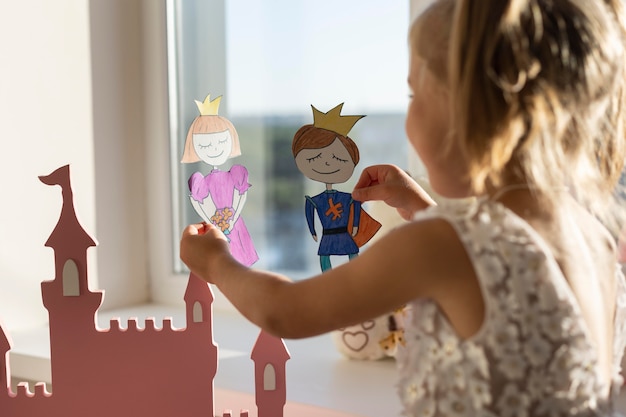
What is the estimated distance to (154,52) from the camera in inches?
54.6

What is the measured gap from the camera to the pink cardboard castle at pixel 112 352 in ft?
2.84

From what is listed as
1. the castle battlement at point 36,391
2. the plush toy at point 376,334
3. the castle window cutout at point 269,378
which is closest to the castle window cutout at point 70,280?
the castle battlement at point 36,391

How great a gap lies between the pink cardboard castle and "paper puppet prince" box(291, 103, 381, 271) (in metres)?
0.15

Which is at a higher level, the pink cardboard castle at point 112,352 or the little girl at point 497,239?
the little girl at point 497,239

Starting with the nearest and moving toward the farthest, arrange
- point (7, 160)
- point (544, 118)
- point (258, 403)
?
1. point (544, 118)
2. point (258, 403)
3. point (7, 160)

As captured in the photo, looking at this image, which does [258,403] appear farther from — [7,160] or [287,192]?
[7,160]

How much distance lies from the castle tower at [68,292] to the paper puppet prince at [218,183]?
131mm

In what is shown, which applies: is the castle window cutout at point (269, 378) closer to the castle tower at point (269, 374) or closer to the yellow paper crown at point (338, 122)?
the castle tower at point (269, 374)

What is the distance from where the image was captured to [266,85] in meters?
1.36

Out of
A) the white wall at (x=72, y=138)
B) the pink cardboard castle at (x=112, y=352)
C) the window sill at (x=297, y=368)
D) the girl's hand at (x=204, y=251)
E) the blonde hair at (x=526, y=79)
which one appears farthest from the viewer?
the white wall at (x=72, y=138)

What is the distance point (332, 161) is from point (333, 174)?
0.5 inches

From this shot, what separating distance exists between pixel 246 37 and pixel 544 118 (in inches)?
33.7

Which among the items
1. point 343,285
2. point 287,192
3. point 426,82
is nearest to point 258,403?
point 343,285

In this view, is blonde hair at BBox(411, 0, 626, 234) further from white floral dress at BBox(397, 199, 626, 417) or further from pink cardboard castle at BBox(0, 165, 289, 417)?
pink cardboard castle at BBox(0, 165, 289, 417)
